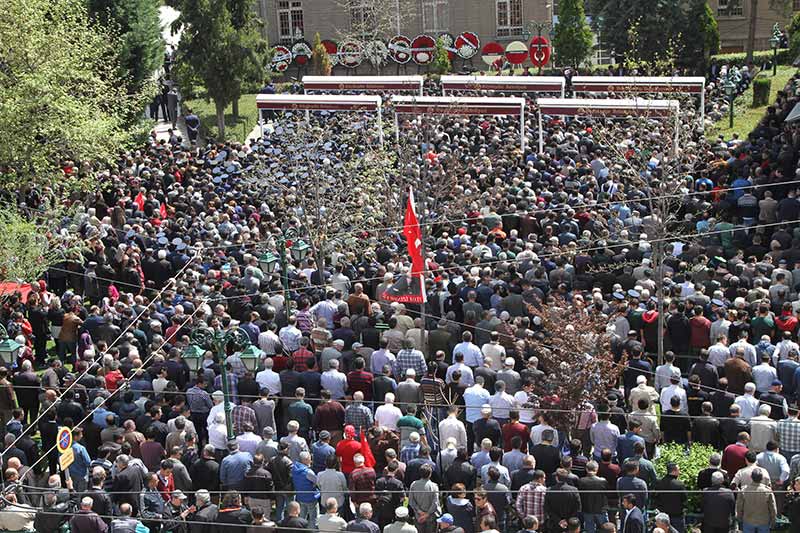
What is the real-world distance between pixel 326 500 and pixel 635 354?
18.7 ft

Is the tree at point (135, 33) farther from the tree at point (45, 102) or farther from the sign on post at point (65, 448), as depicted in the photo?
the sign on post at point (65, 448)

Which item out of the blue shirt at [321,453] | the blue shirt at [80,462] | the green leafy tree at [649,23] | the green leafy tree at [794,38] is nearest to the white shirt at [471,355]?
the blue shirt at [321,453]

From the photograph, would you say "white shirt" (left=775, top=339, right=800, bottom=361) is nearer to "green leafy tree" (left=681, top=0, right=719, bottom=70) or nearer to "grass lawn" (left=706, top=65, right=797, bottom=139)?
"grass lawn" (left=706, top=65, right=797, bottom=139)

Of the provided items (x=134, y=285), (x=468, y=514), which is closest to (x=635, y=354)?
(x=468, y=514)

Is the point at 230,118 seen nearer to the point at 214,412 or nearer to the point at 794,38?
the point at 794,38

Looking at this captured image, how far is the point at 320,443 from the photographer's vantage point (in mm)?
16938

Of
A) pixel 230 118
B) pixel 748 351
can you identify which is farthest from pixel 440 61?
pixel 748 351

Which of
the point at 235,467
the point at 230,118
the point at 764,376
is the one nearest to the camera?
the point at 235,467

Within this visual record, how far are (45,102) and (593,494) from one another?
19.4 meters

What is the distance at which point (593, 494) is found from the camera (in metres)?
15.4

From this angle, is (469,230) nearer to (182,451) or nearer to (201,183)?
(201,183)

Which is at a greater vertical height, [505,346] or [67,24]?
[67,24]

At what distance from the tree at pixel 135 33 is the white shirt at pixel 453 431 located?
2429cm

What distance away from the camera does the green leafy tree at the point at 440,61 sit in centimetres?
5181
